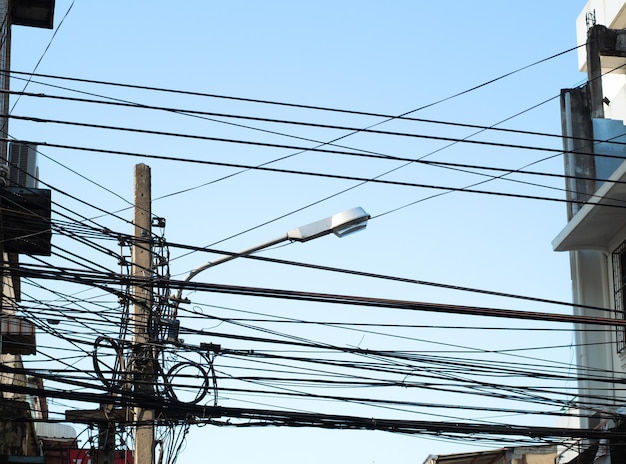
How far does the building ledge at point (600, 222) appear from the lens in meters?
18.0

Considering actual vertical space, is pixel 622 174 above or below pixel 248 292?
above

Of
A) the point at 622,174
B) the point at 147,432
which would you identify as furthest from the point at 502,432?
the point at 622,174

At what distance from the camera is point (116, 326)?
13.0m

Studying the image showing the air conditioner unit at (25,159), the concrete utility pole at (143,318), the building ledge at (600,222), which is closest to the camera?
the concrete utility pole at (143,318)

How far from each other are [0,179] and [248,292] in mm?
3917

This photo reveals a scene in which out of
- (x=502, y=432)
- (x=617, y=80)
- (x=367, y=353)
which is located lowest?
(x=502, y=432)

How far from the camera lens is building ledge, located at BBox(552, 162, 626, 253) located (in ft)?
58.9

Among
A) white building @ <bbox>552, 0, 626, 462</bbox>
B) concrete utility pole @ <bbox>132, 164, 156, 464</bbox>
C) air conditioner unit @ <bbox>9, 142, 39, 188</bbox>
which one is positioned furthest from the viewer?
white building @ <bbox>552, 0, 626, 462</bbox>

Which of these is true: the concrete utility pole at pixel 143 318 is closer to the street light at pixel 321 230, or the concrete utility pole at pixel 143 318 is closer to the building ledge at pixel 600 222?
the street light at pixel 321 230

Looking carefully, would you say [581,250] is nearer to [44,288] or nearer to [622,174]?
[622,174]

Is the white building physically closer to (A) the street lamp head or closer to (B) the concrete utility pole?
(A) the street lamp head

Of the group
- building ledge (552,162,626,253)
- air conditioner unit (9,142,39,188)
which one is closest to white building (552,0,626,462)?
building ledge (552,162,626,253)

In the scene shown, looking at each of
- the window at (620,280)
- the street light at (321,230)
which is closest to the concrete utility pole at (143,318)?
the street light at (321,230)

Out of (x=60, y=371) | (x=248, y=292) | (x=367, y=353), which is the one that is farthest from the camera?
(x=367, y=353)
